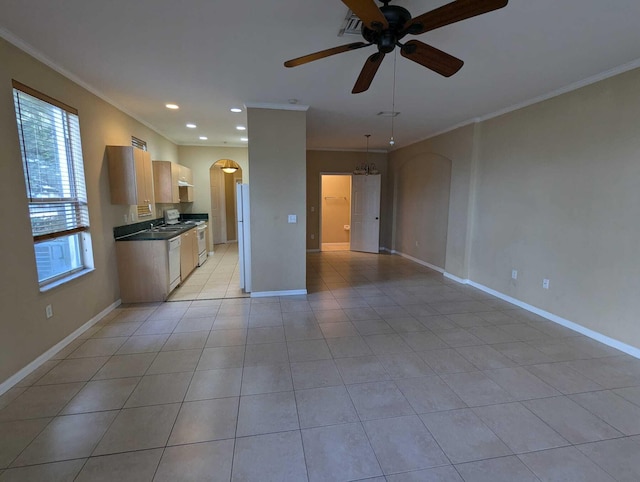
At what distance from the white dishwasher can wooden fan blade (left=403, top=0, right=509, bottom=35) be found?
393 cm

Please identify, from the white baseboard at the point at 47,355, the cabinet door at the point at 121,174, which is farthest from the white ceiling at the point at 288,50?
the white baseboard at the point at 47,355

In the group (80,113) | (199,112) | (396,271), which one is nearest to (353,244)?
(396,271)

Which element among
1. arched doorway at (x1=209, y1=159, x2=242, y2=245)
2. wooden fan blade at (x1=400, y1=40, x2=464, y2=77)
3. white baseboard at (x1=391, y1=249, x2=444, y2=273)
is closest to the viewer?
wooden fan blade at (x1=400, y1=40, x2=464, y2=77)

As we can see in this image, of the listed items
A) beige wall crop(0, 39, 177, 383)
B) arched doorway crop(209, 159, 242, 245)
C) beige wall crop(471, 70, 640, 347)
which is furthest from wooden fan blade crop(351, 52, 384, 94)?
arched doorway crop(209, 159, 242, 245)

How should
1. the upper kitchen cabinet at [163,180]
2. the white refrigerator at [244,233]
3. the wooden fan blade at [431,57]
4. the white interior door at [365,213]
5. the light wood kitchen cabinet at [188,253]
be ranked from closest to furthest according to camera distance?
1. the wooden fan blade at [431,57]
2. the white refrigerator at [244,233]
3. the light wood kitchen cabinet at [188,253]
4. the upper kitchen cabinet at [163,180]
5. the white interior door at [365,213]

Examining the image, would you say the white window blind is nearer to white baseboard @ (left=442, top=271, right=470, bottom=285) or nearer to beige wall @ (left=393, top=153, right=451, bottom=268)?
white baseboard @ (left=442, top=271, right=470, bottom=285)

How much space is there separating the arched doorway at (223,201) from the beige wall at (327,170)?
8.28ft

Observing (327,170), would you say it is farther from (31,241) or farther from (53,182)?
(31,241)

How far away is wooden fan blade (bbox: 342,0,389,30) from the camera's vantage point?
4.86ft

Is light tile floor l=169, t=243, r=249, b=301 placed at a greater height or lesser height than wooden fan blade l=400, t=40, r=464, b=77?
lesser

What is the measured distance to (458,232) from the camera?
5238mm

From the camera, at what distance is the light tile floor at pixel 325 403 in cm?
166

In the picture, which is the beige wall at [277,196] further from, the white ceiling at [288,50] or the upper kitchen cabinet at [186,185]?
the upper kitchen cabinet at [186,185]

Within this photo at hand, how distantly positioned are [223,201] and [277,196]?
567 centimetres
